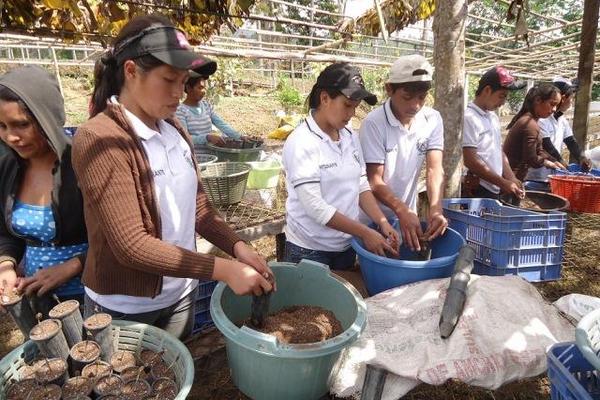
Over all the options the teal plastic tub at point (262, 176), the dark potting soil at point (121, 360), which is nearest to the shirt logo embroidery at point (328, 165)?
the dark potting soil at point (121, 360)

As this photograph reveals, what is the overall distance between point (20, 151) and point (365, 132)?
1620mm

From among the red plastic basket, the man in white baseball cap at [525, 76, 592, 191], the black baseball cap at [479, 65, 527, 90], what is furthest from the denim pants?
the man in white baseball cap at [525, 76, 592, 191]

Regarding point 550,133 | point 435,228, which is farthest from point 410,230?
point 550,133

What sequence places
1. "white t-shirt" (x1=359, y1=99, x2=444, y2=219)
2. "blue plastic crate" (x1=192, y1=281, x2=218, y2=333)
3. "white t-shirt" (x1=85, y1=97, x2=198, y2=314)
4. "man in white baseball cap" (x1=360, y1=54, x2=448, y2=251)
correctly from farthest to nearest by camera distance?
"blue plastic crate" (x1=192, y1=281, x2=218, y2=333)
"white t-shirt" (x1=359, y1=99, x2=444, y2=219)
"man in white baseball cap" (x1=360, y1=54, x2=448, y2=251)
"white t-shirt" (x1=85, y1=97, x2=198, y2=314)

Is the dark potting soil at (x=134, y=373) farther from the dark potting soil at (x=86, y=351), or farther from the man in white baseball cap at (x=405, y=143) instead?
the man in white baseball cap at (x=405, y=143)

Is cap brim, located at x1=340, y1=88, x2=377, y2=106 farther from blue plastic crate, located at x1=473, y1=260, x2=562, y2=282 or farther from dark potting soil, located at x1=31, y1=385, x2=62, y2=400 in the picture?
dark potting soil, located at x1=31, y1=385, x2=62, y2=400

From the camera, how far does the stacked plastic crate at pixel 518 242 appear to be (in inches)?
82.4

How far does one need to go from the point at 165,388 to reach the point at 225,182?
6.22 ft

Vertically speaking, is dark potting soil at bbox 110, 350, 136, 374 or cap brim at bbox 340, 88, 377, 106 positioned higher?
cap brim at bbox 340, 88, 377, 106

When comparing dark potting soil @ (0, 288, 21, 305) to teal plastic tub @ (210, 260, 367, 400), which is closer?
teal plastic tub @ (210, 260, 367, 400)

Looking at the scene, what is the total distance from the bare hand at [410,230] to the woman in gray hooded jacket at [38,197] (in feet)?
4.71

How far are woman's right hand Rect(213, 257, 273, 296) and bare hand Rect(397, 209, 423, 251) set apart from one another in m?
0.97

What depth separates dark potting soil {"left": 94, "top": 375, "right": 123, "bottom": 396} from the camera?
1.08 metres

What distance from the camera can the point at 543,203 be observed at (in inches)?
110
